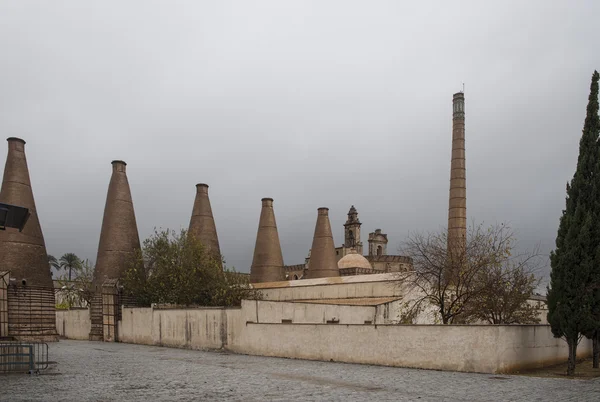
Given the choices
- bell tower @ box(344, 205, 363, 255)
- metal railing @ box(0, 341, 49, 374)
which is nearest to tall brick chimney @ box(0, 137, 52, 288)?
metal railing @ box(0, 341, 49, 374)

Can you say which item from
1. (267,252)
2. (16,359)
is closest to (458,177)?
(267,252)

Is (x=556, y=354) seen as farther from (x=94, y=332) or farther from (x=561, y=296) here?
(x=94, y=332)

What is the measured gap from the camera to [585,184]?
43.9ft

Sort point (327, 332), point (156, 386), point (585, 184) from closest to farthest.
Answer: point (156, 386)
point (585, 184)
point (327, 332)

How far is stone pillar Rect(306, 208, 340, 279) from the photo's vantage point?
132ft

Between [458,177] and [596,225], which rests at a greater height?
[458,177]

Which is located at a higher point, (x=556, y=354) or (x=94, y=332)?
(x=556, y=354)

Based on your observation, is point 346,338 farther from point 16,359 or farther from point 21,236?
point 21,236

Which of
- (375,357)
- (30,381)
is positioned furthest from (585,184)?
(30,381)

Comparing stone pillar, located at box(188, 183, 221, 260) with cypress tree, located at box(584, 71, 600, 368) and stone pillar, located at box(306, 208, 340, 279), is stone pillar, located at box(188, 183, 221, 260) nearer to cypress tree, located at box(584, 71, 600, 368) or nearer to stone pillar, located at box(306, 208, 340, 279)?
stone pillar, located at box(306, 208, 340, 279)

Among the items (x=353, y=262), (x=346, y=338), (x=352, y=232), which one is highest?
(x=352, y=232)

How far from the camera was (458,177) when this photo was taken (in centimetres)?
3669

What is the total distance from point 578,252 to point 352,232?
148 ft

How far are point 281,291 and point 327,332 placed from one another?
636 inches
